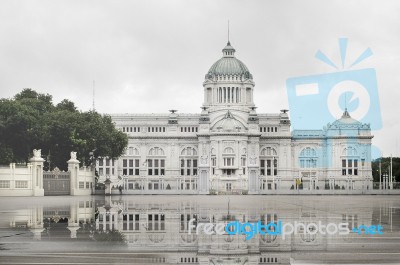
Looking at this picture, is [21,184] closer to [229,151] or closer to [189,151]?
[229,151]

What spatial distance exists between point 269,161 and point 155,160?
79.3 ft

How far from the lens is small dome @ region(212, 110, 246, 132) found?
432 feet

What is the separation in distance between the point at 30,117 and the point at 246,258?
6446cm

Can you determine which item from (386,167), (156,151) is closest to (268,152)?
(156,151)

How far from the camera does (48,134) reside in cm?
7181

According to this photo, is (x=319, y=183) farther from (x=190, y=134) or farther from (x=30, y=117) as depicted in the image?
(x=30, y=117)

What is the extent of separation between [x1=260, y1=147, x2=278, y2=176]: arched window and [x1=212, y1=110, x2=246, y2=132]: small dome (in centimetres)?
902

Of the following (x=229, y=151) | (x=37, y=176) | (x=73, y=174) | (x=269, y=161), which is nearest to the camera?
(x=37, y=176)

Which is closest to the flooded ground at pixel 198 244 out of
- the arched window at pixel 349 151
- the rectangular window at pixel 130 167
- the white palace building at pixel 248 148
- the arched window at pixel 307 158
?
the white palace building at pixel 248 148

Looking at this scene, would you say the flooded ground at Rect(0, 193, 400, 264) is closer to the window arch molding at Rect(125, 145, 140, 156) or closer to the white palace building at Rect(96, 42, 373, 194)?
the white palace building at Rect(96, 42, 373, 194)

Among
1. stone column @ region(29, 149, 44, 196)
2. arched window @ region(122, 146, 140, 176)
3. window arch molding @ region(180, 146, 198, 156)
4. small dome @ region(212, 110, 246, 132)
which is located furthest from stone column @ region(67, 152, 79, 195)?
window arch molding @ region(180, 146, 198, 156)

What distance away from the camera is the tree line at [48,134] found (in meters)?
71.3

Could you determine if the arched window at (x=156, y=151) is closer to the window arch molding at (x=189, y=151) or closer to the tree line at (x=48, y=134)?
the window arch molding at (x=189, y=151)

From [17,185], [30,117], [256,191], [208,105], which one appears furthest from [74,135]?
[208,105]
